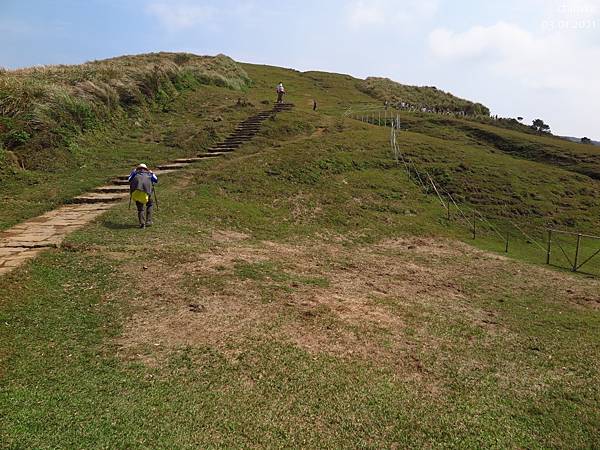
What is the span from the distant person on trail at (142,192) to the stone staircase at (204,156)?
3.19 meters

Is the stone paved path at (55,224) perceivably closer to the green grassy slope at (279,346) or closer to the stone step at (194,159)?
the stone step at (194,159)

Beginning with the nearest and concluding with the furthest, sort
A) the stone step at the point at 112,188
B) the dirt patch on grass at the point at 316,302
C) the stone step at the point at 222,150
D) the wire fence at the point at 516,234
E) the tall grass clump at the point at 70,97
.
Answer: the dirt patch on grass at the point at 316,302 → the stone step at the point at 112,188 → the wire fence at the point at 516,234 → the tall grass clump at the point at 70,97 → the stone step at the point at 222,150

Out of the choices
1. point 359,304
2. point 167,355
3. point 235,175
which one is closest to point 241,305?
point 167,355

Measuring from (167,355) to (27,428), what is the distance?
7.40ft

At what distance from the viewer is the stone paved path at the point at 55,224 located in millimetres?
10351

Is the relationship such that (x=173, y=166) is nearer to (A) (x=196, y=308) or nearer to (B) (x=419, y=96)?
(A) (x=196, y=308)

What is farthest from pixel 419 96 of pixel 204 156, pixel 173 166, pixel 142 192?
pixel 142 192

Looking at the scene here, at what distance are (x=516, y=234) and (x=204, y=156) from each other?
17903 mm

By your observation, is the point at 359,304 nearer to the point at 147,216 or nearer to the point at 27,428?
the point at 27,428

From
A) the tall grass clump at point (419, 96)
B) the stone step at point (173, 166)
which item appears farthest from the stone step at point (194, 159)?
the tall grass clump at point (419, 96)

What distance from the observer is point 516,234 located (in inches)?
863

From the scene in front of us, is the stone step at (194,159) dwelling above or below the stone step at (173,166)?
above

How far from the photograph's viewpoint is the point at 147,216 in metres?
14.0

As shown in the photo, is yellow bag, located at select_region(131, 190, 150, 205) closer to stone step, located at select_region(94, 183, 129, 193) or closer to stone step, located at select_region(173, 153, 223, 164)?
stone step, located at select_region(94, 183, 129, 193)
